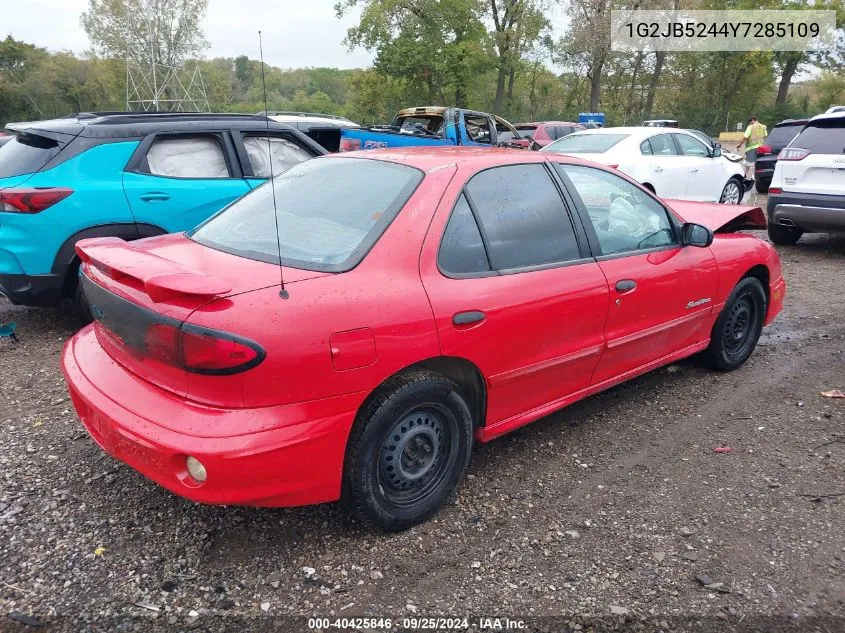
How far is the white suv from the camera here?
25.6 feet

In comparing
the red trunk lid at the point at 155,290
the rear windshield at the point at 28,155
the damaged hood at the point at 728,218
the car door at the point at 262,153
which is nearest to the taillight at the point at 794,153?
the damaged hood at the point at 728,218

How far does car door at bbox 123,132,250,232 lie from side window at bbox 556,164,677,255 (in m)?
3.09

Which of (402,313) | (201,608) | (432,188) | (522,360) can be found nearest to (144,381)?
(201,608)

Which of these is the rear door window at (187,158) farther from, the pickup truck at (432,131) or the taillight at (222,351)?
the pickup truck at (432,131)

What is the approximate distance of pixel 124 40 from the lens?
4397cm

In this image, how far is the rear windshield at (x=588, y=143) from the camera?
9.46 m

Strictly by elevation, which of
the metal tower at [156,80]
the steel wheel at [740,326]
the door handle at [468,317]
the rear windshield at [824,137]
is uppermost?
the metal tower at [156,80]

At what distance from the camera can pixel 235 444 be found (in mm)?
2260

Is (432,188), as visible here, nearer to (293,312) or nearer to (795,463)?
(293,312)

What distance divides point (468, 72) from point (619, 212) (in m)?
31.2

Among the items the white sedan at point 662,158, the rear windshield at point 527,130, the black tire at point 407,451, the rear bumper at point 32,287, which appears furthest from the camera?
the rear windshield at point 527,130

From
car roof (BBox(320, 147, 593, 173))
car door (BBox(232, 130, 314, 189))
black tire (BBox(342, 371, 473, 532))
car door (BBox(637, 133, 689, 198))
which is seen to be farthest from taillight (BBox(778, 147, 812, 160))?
black tire (BBox(342, 371, 473, 532))

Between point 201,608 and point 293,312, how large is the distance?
112 cm

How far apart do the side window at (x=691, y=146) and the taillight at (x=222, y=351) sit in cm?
928
